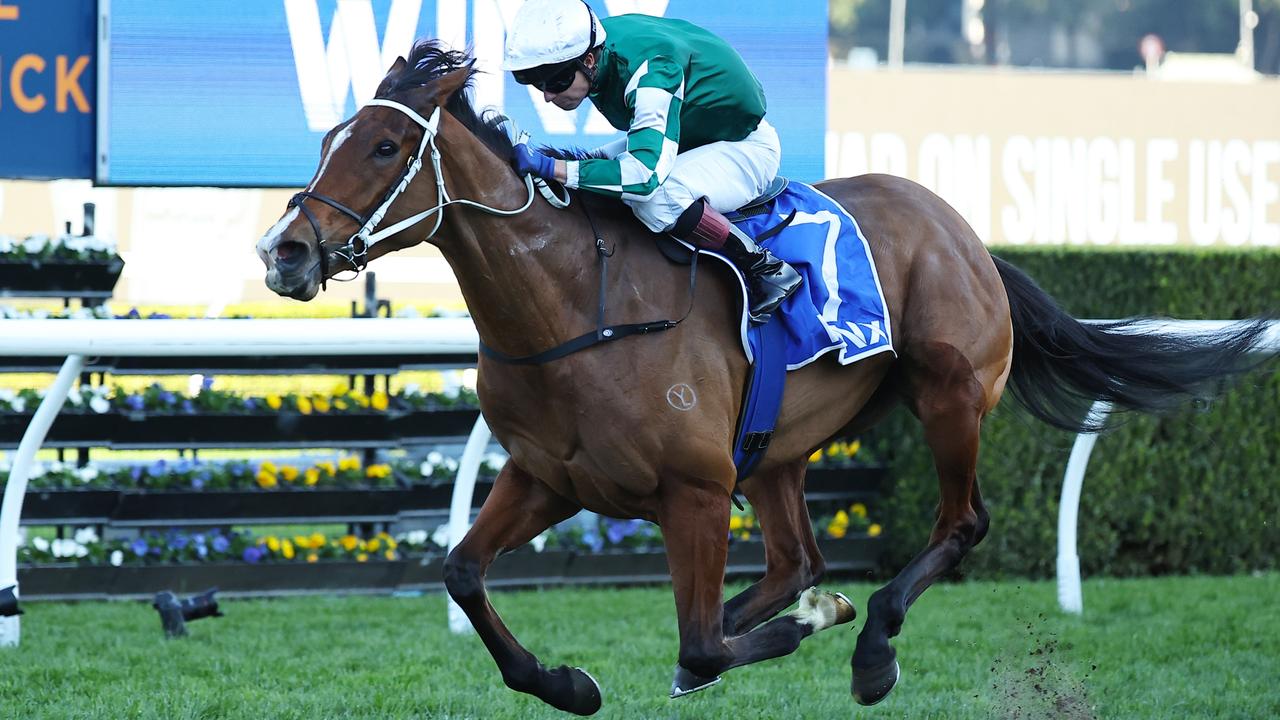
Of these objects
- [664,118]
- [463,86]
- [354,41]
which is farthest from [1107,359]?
[354,41]

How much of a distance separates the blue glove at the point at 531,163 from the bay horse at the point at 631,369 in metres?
0.02

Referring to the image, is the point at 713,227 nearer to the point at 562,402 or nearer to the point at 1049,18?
the point at 562,402

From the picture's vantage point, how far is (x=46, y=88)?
520 cm

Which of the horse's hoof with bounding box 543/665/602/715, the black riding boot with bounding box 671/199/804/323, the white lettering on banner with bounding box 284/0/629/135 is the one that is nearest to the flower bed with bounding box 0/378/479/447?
the white lettering on banner with bounding box 284/0/629/135

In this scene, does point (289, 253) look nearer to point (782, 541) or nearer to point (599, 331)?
point (599, 331)

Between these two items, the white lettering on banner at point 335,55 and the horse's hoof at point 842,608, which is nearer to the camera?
the horse's hoof at point 842,608

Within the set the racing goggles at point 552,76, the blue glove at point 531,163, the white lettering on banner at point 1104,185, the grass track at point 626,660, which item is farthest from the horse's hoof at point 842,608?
the white lettering on banner at point 1104,185

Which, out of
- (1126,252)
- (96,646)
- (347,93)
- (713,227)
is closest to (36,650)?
(96,646)

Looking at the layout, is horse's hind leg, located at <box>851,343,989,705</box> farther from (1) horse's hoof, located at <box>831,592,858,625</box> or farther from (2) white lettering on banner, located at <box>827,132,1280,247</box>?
(2) white lettering on banner, located at <box>827,132,1280,247</box>

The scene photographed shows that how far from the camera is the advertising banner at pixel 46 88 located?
16.9ft

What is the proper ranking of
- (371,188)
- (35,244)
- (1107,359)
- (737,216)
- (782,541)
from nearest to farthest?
(371,188), (737,216), (782,541), (1107,359), (35,244)

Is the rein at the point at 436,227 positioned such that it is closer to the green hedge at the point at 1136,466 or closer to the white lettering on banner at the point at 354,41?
the white lettering on banner at the point at 354,41

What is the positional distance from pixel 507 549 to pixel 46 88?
286cm

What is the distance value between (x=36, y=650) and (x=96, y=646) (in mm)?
174
